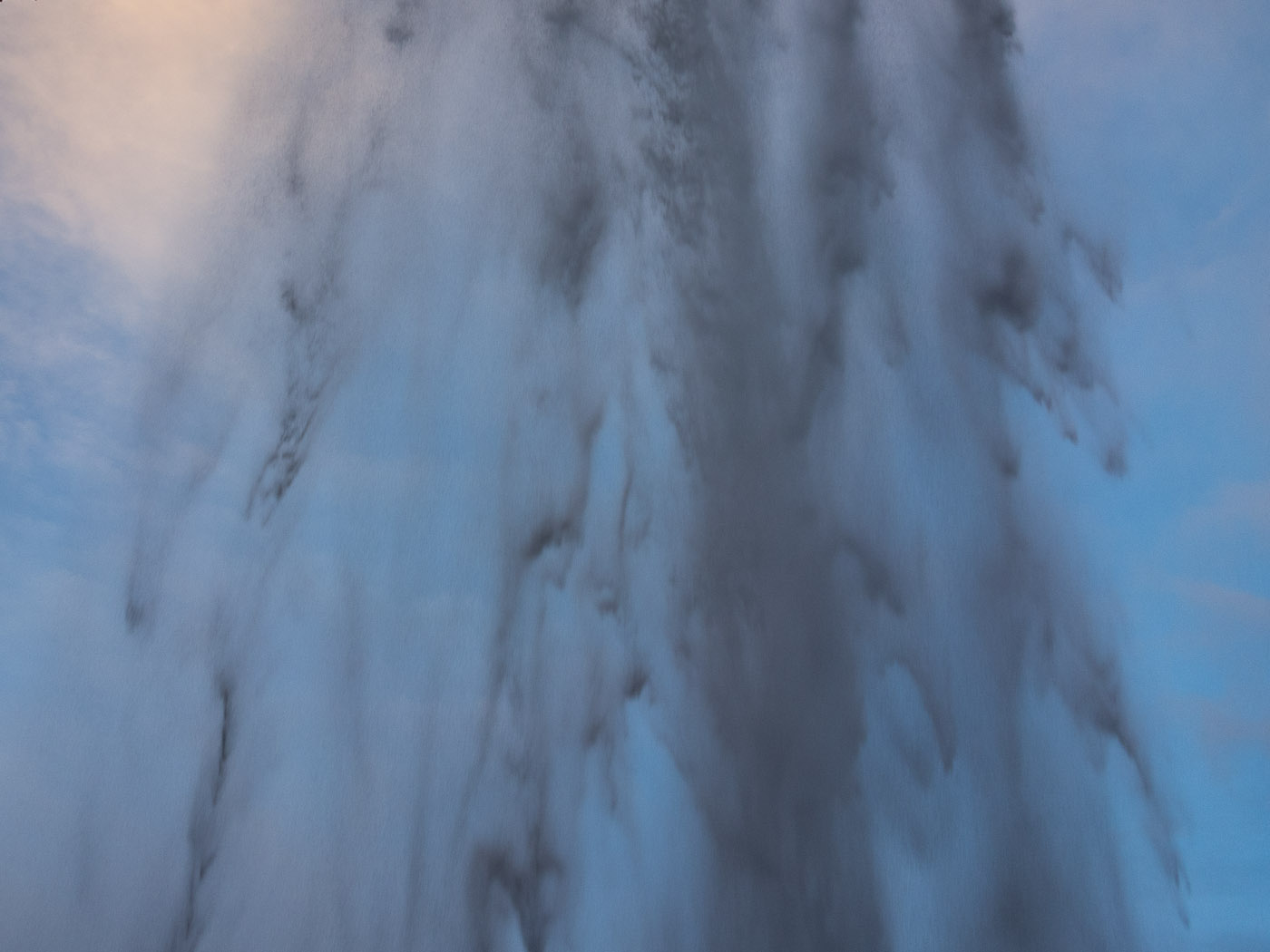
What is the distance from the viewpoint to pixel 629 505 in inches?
405

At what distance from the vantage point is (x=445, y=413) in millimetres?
12711

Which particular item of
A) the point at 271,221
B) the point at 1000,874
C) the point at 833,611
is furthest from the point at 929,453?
the point at 271,221

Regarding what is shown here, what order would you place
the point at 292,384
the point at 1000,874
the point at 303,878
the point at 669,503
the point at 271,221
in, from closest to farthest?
the point at 1000,874 → the point at 303,878 → the point at 669,503 → the point at 292,384 → the point at 271,221

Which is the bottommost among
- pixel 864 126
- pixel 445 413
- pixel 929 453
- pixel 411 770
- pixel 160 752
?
pixel 160 752

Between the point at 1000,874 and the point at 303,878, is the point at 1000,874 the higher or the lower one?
the higher one

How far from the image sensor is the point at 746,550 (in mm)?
9586

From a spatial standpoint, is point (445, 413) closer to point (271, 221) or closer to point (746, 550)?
point (271, 221)

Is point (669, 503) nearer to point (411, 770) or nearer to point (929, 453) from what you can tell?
point (929, 453)

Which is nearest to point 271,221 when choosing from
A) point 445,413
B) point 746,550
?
point 445,413

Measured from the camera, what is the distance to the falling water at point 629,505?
877cm

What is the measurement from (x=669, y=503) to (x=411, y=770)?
12.2ft

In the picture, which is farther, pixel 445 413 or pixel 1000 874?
pixel 445 413

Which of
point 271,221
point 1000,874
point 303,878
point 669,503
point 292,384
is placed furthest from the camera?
point 271,221

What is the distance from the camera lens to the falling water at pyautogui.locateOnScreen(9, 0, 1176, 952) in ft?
28.8
